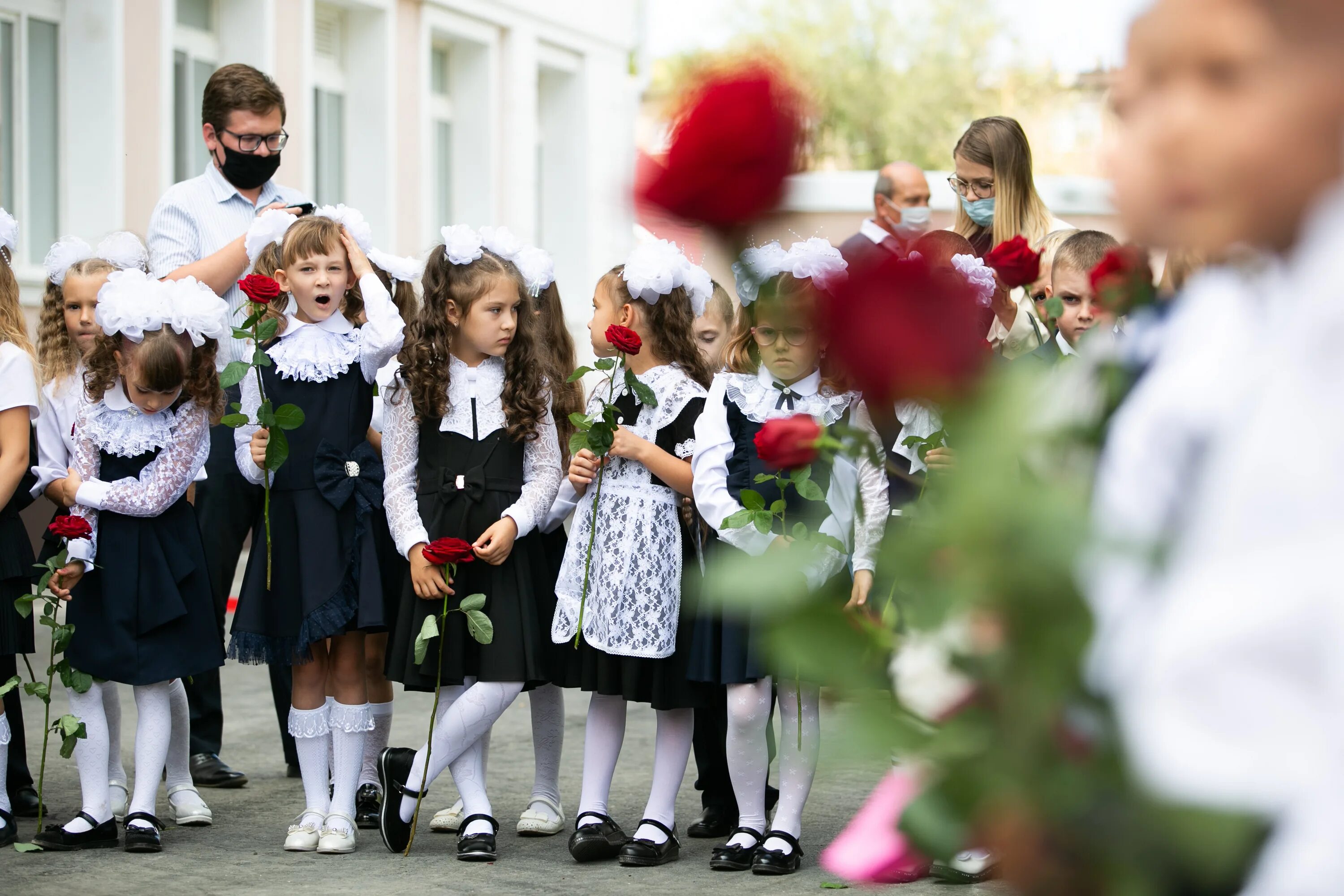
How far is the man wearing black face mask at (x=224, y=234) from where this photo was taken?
4949 millimetres

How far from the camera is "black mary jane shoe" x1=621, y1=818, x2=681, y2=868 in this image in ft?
13.4

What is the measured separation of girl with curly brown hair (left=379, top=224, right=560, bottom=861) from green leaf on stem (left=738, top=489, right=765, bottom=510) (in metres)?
0.76

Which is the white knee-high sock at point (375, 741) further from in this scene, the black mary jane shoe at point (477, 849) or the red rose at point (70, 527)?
the red rose at point (70, 527)

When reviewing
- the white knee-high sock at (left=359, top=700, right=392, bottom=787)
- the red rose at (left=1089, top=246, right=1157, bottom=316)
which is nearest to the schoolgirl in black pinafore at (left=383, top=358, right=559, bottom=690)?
the white knee-high sock at (left=359, top=700, right=392, bottom=787)

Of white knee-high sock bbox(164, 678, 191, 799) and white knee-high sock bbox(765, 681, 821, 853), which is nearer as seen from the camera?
white knee-high sock bbox(765, 681, 821, 853)

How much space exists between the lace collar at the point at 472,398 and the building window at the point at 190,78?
643cm

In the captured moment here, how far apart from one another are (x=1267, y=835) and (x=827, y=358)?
354 millimetres

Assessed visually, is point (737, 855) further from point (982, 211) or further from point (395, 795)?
point (982, 211)

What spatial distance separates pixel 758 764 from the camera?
165 inches

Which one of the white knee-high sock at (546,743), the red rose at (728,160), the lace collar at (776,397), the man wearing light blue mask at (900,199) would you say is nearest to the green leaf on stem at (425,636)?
the white knee-high sock at (546,743)

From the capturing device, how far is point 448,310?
450cm

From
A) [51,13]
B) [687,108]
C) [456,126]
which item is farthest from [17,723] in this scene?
[456,126]

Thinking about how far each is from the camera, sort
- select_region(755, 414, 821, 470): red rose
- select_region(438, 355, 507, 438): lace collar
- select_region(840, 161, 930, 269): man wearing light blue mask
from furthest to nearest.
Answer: select_region(840, 161, 930, 269): man wearing light blue mask → select_region(438, 355, 507, 438): lace collar → select_region(755, 414, 821, 470): red rose

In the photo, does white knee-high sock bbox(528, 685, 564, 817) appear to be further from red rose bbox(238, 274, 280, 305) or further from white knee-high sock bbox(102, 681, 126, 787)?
red rose bbox(238, 274, 280, 305)
